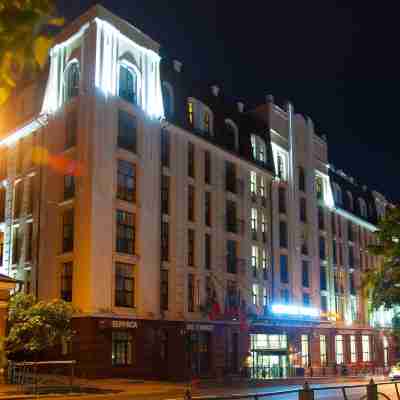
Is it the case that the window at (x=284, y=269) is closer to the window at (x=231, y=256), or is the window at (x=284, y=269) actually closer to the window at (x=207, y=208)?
the window at (x=231, y=256)

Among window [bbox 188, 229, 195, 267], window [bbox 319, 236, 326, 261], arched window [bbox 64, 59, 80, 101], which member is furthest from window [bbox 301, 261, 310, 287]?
arched window [bbox 64, 59, 80, 101]

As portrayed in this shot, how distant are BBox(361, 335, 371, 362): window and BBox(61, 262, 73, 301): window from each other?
1499 inches

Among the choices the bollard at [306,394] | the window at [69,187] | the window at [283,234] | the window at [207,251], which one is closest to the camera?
the bollard at [306,394]

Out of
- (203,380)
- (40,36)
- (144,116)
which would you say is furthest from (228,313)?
(40,36)

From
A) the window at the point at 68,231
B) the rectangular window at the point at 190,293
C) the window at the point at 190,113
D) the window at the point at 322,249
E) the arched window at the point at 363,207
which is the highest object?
the window at the point at 190,113

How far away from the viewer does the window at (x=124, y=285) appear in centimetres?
4069

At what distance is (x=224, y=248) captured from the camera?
5038cm

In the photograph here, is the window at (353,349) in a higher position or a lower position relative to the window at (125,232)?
lower

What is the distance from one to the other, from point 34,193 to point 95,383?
15855 mm

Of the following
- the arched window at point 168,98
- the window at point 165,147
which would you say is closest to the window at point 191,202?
the window at point 165,147

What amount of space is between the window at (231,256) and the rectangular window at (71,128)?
14792 millimetres

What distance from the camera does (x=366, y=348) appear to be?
69312 mm

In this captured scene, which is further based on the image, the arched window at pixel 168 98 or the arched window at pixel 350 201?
the arched window at pixel 350 201

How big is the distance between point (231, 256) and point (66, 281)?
576 inches
